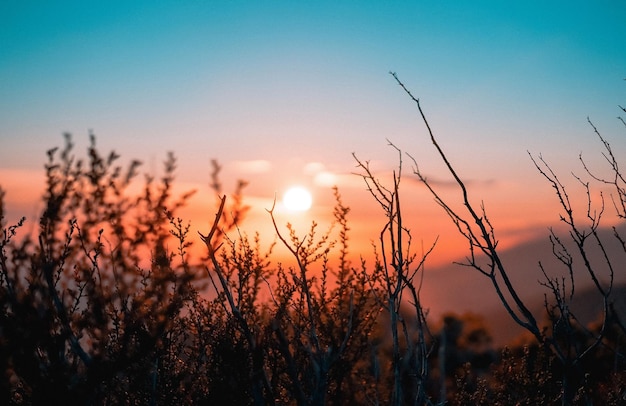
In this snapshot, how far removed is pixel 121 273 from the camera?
5266 millimetres

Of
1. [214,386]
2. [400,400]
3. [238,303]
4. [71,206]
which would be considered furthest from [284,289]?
[400,400]

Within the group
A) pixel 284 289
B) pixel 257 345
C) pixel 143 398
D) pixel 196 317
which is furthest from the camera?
pixel 284 289

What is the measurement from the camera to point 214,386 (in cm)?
800

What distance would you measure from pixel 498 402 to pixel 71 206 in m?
9.84

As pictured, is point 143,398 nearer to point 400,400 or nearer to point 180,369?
point 180,369

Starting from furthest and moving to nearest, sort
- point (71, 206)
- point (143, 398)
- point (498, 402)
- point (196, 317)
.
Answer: point (498, 402)
point (196, 317)
point (143, 398)
point (71, 206)

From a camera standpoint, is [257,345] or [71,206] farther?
[71,206]

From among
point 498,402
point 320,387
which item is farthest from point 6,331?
point 498,402

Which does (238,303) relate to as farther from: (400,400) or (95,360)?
(400,400)

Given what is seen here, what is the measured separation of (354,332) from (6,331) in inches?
252

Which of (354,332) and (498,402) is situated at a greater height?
(354,332)

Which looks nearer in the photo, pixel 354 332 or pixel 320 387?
pixel 320 387

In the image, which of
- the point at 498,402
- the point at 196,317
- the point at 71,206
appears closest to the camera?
the point at 71,206

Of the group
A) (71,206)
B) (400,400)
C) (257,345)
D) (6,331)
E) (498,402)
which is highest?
(71,206)
